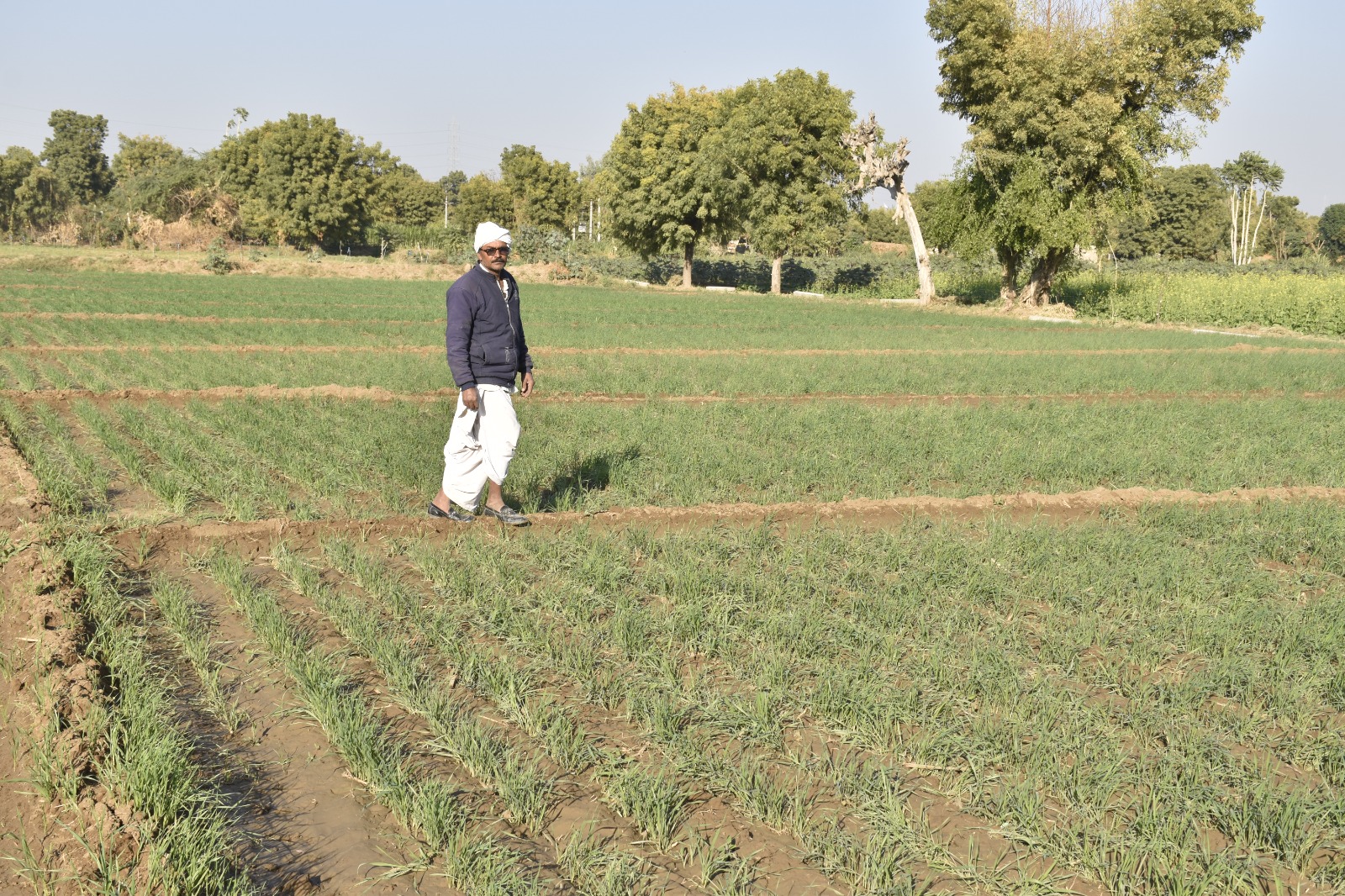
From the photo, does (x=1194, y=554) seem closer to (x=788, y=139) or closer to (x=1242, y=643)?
(x=1242, y=643)

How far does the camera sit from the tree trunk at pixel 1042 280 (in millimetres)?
34438

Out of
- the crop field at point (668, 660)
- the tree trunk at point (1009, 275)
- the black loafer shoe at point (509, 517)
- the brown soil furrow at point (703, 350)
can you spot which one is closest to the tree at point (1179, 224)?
the tree trunk at point (1009, 275)

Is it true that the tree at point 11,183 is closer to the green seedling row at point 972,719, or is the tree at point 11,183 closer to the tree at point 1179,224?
the tree at point 1179,224

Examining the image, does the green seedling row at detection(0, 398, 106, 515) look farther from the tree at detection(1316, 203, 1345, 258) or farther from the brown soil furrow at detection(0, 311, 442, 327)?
the tree at detection(1316, 203, 1345, 258)

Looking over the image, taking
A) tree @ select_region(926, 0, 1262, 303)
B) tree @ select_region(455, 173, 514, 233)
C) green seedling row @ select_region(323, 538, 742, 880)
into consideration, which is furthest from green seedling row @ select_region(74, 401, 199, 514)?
tree @ select_region(455, 173, 514, 233)

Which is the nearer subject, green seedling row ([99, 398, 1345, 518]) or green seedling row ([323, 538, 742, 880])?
green seedling row ([323, 538, 742, 880])

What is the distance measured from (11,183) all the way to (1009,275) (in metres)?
68.1

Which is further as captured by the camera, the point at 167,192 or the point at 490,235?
the point at 167,192

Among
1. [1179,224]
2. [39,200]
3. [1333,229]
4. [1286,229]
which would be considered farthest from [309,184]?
[1333,229]

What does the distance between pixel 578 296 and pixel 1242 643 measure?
32.8 m

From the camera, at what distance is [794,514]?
25.4 ft

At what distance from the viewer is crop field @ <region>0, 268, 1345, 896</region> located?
3312mm

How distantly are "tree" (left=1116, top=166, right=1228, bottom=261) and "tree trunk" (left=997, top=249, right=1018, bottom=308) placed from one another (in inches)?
1531

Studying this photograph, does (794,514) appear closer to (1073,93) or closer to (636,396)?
(636,396)
